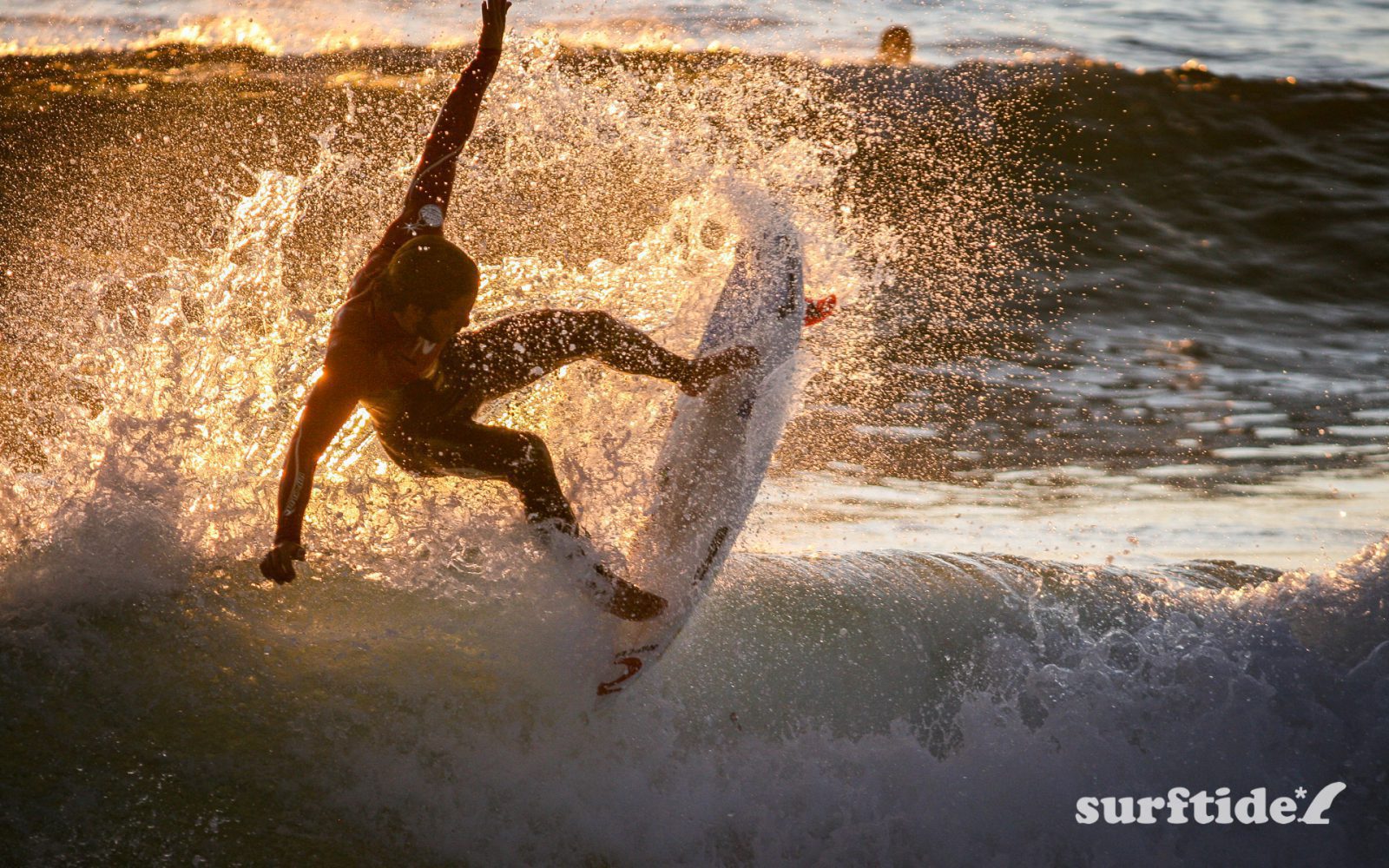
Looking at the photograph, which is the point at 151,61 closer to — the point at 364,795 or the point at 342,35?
the point at 342,35

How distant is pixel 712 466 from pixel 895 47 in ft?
19.9

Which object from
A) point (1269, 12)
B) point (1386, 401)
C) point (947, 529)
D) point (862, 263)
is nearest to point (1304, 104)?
point (1269, 12)

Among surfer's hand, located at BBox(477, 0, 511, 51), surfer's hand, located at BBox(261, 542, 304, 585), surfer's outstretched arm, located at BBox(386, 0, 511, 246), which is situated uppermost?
surfer's hand, located at BBox(477, 0, 511, 51)

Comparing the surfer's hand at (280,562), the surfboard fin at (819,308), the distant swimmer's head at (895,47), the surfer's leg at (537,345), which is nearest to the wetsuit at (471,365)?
the surfer's leg at (537,345)

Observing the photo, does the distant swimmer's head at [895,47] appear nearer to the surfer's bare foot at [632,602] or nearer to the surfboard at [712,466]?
the surfboard at [712,466]

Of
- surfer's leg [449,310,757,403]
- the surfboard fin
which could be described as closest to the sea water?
the surfboard fin

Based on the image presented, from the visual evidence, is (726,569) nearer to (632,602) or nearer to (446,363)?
(632,602)

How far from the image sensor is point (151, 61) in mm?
9102

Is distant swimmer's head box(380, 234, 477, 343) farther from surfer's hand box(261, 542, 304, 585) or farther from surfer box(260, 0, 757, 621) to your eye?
surfer's hand box(261, 542, 304, 585)

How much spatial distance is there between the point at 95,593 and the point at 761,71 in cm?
618

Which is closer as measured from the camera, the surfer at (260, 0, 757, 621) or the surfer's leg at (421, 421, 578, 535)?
the surfer at (260, 0, 757, 621)

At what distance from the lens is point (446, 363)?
11.2 feet

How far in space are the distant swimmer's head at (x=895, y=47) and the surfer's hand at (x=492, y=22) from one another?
235 inches

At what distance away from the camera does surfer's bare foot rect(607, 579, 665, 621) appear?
12.2ft
